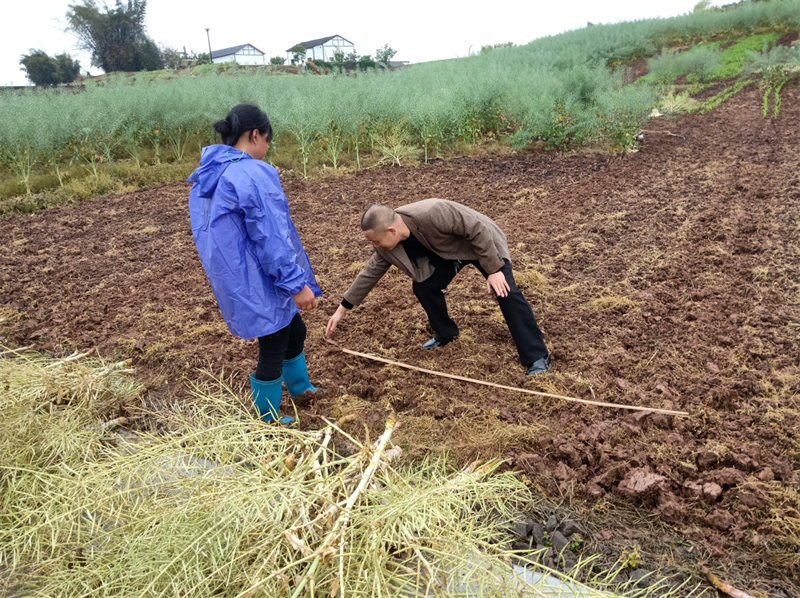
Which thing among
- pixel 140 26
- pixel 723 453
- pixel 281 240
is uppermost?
pixel 140 26

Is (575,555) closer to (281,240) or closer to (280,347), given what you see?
(280,347)

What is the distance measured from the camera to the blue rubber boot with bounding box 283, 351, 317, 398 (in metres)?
3.10

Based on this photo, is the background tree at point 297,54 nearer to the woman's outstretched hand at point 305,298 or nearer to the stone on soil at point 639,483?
the woman's outstretched hand at point 305,298

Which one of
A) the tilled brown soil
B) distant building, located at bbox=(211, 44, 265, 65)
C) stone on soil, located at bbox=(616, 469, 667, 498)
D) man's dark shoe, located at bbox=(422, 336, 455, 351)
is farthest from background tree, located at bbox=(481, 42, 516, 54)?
distant building, located at bbox=(211, 44, 265, 65)

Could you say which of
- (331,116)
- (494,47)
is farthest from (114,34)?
(331,116)

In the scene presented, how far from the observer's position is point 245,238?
8.27 feet

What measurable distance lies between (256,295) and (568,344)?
2.06 metres

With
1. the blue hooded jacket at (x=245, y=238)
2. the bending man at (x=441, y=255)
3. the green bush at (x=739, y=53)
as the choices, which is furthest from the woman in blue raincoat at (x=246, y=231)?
the green bush at (x=739, y=53)

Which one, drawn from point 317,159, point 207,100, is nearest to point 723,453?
point 317,159

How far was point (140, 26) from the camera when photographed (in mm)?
30141

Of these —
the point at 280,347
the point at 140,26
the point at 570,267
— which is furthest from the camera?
the point at 140,26

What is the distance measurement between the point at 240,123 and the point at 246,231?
49 cm

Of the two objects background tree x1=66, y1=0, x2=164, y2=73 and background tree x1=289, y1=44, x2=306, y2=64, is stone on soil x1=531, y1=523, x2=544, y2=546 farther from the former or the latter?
background tree x1=289, y1=44, x2=306, y2=64

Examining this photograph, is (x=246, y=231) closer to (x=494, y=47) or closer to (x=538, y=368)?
(x=538, y=368)
